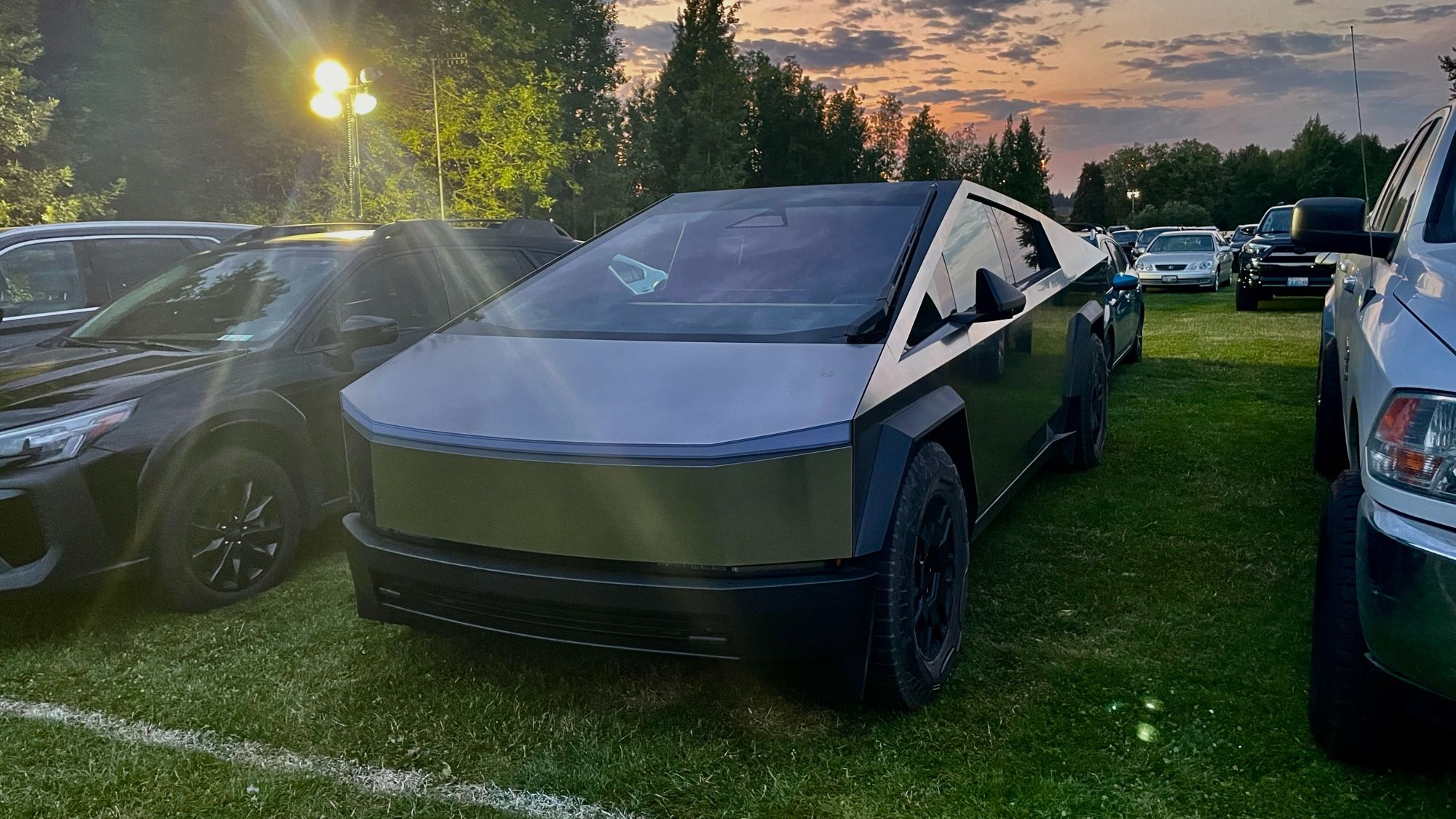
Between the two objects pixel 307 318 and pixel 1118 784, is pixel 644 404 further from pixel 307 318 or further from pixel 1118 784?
pixel 307 318

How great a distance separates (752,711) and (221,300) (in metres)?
3.46

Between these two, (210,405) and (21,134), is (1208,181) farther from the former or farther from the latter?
(210,405)

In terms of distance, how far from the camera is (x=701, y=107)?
214 feet

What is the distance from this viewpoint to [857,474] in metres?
2.62

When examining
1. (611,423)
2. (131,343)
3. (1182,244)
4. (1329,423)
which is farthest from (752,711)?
(1182,244)

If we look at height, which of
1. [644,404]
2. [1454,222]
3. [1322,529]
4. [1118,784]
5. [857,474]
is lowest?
[1118,784]

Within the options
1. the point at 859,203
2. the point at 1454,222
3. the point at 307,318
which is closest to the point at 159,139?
the point at 307,318

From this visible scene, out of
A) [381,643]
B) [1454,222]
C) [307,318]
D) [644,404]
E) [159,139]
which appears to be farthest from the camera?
[159,139]

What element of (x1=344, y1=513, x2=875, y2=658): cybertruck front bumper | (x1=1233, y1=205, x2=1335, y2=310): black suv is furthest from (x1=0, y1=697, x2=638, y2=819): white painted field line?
(x1=1233, y1=205, x2=1335, y2=310): black suv

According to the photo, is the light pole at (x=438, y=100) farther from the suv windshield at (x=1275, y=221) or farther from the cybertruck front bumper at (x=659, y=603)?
the cybertruck front bumper at (x=659, y=603)

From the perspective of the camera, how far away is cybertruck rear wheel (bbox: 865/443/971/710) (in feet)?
8.82

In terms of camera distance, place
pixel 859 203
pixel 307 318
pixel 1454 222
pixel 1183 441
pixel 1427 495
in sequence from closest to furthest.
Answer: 1. pixel 1427 495
2. pixel 1454 222
3. pixel 859 203
4. pixel 307 318
5. pixel 1183 441

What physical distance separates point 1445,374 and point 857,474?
1.32 m

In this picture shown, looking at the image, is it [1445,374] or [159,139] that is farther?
[159,139]
